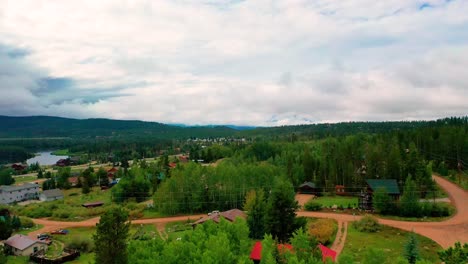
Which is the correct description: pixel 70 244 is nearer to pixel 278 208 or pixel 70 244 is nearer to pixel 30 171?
pixel 278 208

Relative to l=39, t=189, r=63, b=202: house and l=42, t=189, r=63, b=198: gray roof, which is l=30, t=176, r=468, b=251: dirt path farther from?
l=42, t=189, r=63, b=198: gray roof

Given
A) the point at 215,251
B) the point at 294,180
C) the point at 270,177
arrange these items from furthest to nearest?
the point at 294,180 → the point at 270,177 → the point at 215,251

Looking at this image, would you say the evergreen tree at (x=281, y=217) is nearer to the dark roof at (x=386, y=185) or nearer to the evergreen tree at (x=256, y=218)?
the evergreen tree at (x=256, y=218)

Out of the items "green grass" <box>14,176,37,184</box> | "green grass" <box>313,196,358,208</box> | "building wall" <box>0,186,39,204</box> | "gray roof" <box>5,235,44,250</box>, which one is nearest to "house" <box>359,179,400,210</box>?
"green grass" <box>313,196,358,208</box>

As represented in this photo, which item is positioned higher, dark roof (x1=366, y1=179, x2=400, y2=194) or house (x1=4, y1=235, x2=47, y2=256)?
dark roof (x1=366, y1=179, x2=400, y2=194)

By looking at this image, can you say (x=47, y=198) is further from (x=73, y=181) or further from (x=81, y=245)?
(x=81, y=245)

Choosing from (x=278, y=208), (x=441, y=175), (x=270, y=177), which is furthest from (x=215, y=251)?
(x=441, y=175)

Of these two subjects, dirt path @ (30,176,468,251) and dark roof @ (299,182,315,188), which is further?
dark roof @ (299,182,315,188)
